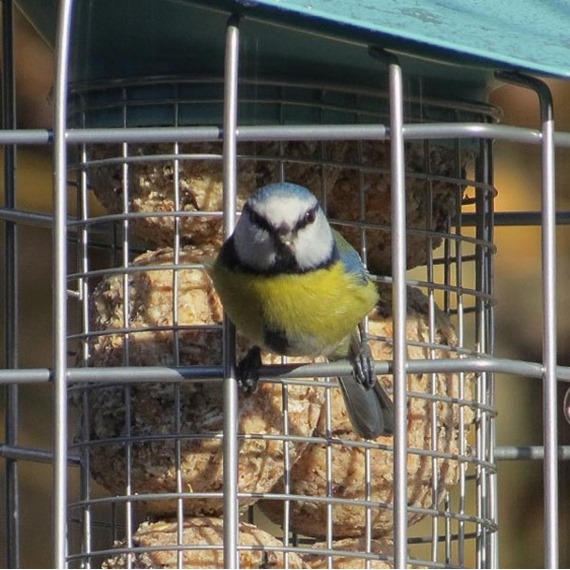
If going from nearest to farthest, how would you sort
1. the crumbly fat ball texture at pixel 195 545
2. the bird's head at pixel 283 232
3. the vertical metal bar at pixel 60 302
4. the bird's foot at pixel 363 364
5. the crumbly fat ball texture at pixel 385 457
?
the vertical metal bar at pixel 60 302
the bird's head at pixel 283 232
the bird's foot at pixel 363 364
the crumbly fat ball texture at pixel 195 545
the crumbly fat ball texture at pixel 385 457

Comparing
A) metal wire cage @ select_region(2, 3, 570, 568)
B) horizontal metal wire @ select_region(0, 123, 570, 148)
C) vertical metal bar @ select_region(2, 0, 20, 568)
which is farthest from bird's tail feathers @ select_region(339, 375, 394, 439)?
vertical metal bar @ select_region(2, 0, 20, 568)

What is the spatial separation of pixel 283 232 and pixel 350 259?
22 cm

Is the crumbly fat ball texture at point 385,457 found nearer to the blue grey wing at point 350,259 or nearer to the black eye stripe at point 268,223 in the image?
the blue grey wing at point 350,259

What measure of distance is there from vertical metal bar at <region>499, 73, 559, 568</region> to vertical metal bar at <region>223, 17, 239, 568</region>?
41 centimetres

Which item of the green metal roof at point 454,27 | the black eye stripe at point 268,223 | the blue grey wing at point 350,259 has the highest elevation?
the green metal roof at point 454,27

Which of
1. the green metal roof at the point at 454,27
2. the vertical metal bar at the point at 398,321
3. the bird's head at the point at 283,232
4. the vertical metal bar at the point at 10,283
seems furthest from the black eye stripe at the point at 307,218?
the vertical metal bar at the point at 10,283

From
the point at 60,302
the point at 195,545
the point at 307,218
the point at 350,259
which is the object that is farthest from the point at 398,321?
the point at 195,545

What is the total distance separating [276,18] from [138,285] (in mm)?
543

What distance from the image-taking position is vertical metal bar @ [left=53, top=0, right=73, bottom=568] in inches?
79.4

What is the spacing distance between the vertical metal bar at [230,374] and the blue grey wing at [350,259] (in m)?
0.27

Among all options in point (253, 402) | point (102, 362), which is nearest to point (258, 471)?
point (253, 402)

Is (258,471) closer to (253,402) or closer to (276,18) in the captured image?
(253,402)

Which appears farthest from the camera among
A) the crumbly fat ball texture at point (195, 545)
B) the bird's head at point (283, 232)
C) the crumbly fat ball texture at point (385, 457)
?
the crumbly fat ball texture at point (385, 457)

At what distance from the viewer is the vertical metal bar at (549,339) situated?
2.10 metres
